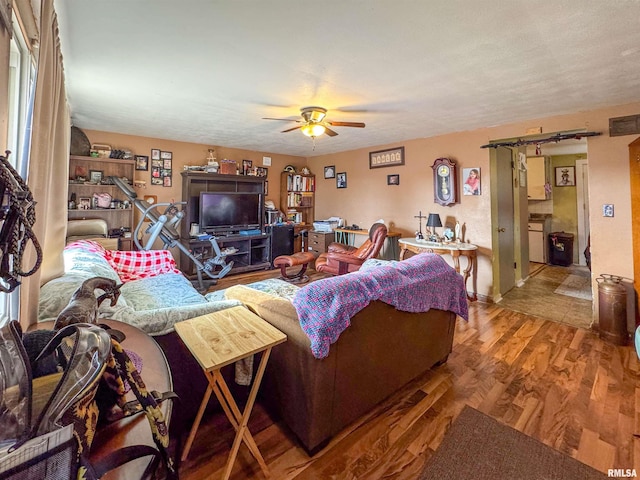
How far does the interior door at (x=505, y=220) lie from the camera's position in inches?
152

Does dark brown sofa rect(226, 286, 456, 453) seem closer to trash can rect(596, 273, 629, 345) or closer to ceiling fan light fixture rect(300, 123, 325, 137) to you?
ceiling fan light fixture rect(300, 123, 325, 137)

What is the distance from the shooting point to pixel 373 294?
159 cm

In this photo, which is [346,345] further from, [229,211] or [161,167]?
[161,167]

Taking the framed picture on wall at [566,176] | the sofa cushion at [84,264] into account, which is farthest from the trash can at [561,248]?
the sofa cushion at [84,264]

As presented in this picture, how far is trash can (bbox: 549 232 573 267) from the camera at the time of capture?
562cm

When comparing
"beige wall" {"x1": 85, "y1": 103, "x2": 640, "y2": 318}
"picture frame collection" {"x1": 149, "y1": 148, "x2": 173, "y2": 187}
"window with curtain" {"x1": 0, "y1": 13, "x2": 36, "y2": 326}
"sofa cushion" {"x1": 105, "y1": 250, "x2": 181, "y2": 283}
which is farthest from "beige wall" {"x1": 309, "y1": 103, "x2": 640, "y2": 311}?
"window with curtain" {"x1": 0, "y1": 13, "x2": 36, "y2": 326}

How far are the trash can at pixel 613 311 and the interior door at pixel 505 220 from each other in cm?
119

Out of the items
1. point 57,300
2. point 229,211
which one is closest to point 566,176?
point 229,211

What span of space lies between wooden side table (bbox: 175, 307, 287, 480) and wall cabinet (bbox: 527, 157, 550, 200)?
6719 millimetres

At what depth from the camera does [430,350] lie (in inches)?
82.7

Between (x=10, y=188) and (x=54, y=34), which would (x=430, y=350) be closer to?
(x=10, y=188)

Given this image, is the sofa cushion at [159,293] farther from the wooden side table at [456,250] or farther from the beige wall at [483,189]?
the beige wall at [483,189]

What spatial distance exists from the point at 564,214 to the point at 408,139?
4.12m

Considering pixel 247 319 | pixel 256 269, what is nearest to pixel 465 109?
pixel 247 319
